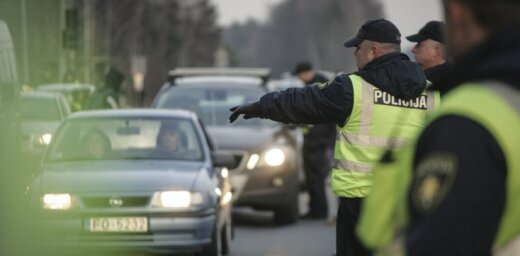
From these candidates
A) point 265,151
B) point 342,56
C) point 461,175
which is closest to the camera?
point 461,175

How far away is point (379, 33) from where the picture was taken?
786 centimetres

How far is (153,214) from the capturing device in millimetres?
11297

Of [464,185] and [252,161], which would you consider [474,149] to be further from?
[252,161]

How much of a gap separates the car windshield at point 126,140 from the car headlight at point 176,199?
3.31 ft

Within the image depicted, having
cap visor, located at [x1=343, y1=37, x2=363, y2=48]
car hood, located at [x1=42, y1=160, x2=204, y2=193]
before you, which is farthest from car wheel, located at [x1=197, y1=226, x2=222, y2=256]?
cap visor, located at [x1=343, y1=37, x2=363, y2=48]

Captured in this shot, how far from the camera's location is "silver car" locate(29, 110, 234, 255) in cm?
1122

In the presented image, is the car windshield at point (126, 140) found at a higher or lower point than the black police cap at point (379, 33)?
lower

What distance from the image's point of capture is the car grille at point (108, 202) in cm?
1127

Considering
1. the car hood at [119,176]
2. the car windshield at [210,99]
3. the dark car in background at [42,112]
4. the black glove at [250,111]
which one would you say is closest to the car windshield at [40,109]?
the dark car in background at [42,112]

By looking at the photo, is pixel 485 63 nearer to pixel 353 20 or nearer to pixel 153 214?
pixel 153 214

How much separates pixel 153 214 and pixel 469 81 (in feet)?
27.6

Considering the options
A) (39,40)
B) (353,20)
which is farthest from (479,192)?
(353,20)

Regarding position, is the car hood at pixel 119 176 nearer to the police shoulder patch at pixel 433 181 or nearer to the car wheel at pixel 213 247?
the car wheel at pixel 213 247

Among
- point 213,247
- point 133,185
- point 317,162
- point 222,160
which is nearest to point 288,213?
point 317,162
